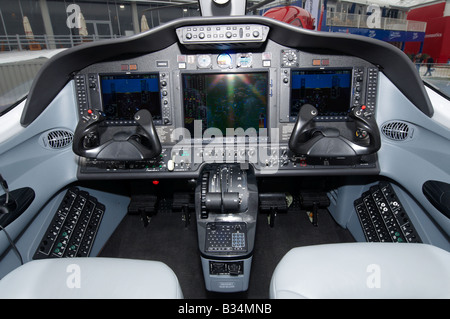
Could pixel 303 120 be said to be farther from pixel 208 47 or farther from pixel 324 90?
pixel 208 47

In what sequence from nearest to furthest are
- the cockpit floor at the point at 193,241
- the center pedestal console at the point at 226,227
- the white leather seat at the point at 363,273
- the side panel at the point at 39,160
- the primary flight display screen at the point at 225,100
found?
the white leather seat at the point at 363,273
the side panel at the point at 39,160
the center pedestal console at the point at 226,227
the primary flight display screen at the point at 225,100
the cockpit floor at the point at 193,241

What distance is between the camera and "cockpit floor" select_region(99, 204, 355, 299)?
185 cm

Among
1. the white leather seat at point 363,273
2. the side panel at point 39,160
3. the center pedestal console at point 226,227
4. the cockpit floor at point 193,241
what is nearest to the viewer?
the white leather seat at point 363,273

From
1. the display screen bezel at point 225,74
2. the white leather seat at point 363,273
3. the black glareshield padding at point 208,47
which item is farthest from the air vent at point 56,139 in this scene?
the white leather seat at point 363,273

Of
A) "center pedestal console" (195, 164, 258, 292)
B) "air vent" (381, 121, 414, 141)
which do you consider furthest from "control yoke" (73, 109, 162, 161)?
"air vent" (381, 121, 414, 141)

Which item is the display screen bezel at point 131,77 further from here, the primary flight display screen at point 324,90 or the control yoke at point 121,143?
the primary flight display screen at point 324,90

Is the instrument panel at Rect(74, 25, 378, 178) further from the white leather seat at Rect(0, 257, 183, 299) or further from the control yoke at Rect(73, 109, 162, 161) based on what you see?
the white leather seat at Rect(0, 257, 183, 299)

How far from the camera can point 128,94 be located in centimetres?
168

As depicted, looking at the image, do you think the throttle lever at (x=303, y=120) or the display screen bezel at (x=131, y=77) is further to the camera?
the display screen bezel at (x=131, y=77)

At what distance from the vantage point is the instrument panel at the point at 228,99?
1.64m

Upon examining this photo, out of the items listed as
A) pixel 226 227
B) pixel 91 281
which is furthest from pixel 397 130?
pixel 91 281

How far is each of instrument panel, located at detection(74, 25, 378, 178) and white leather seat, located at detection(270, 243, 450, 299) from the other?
2.42 ft

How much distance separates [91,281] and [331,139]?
1.26 metres

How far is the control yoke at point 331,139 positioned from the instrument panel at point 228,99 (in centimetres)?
22
